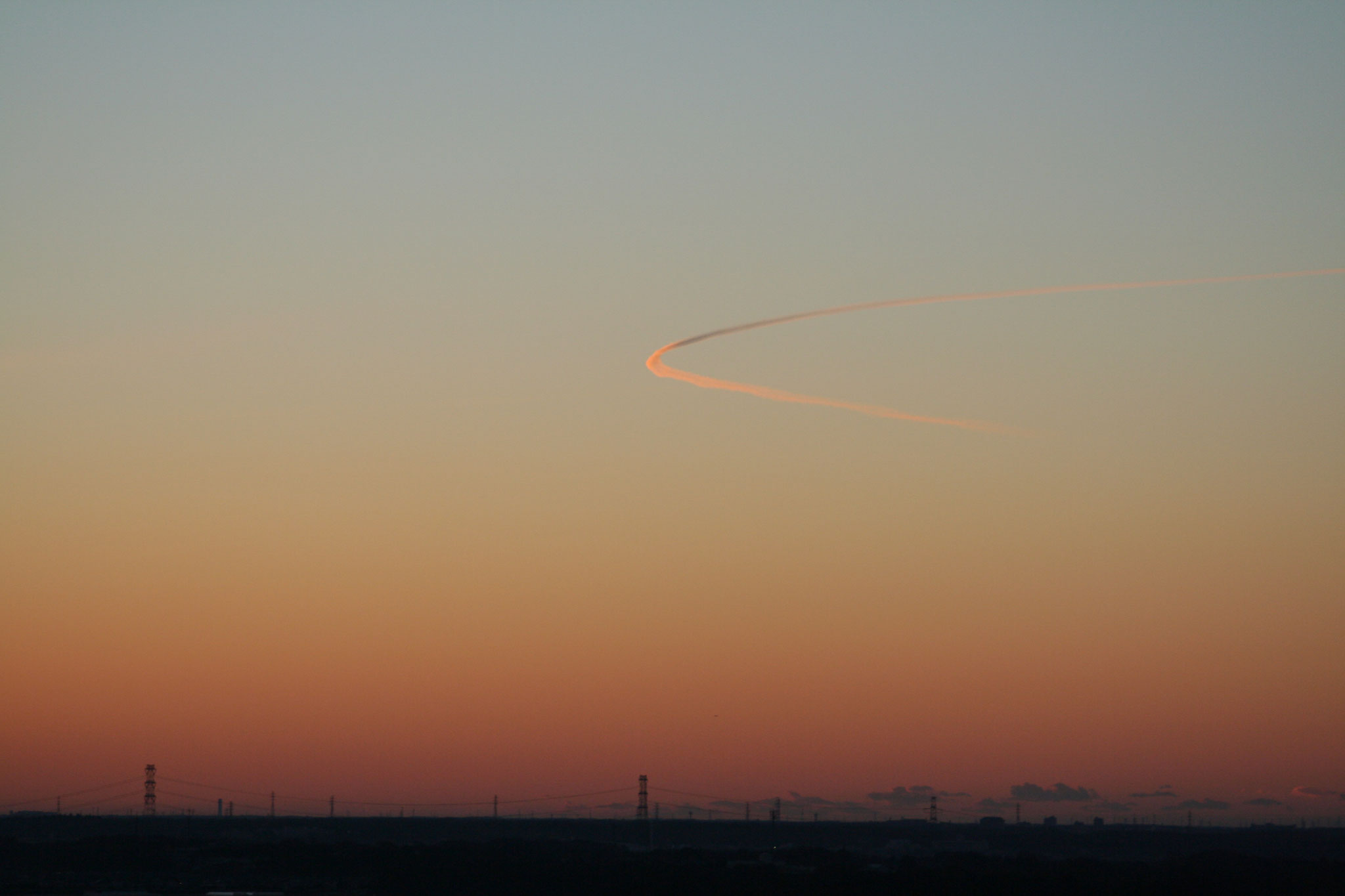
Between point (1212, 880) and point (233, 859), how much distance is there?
105m

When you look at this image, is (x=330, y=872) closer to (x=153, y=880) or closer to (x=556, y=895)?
(x=153, y=880)

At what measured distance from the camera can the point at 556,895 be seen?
137625 mm

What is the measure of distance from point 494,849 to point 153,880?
50.9m

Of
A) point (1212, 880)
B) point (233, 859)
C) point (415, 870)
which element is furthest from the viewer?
point (233, 859)

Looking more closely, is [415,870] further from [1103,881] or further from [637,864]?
[1103,881]

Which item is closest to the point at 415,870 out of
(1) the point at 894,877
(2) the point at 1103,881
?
(1) the point at 894,877

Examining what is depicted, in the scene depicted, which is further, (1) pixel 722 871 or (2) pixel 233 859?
(2) pixel 233 859

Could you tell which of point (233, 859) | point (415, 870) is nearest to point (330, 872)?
point (415, 870)

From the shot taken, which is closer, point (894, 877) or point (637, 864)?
point (894, 877)

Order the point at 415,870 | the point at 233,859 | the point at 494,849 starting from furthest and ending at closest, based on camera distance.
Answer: the point at 494,849
the point at 233,859
the point at 415,870

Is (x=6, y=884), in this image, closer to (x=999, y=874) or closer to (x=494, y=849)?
(x=494, y=849)

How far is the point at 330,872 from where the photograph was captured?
162 m

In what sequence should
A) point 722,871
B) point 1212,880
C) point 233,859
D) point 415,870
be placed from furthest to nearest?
1. point 233,859
2. point 415,870
3. point 722,871
4. point 1212,880

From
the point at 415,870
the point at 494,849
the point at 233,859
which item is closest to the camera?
the point at 415,870
